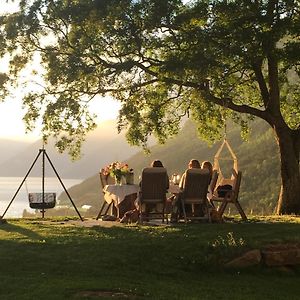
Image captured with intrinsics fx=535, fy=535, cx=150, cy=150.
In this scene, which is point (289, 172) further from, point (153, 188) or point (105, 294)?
point (105, 294)

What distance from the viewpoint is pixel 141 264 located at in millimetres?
8133

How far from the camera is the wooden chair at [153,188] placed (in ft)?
38.2

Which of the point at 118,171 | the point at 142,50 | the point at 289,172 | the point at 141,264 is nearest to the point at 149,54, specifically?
the point at 142,50

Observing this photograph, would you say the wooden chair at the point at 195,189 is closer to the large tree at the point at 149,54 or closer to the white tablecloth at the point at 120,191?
the white tablecloth at the point at 120,191

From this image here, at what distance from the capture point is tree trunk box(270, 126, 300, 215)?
1609cm

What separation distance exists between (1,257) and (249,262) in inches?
154

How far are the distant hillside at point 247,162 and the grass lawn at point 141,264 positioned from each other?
40.9m

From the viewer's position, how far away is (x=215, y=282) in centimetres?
767

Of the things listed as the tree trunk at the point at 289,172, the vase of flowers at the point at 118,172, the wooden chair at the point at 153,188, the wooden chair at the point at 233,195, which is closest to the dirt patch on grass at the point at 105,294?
the wooden chair at the point at 153,188

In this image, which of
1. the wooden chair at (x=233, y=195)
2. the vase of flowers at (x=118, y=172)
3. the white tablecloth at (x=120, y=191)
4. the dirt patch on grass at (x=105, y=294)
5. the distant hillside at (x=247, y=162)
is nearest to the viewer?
the dirt patch on grass at (x=105, y=294)

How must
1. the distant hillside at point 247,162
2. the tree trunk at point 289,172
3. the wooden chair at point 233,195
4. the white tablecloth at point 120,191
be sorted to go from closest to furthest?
the wooden chair at point 233,195, the white tablecloth at point 120,191, the tree trunk at point 289,172, the distant hillside at point 247,162

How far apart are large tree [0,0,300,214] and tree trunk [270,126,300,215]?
0.10 feet

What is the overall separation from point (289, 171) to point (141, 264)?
924 cm

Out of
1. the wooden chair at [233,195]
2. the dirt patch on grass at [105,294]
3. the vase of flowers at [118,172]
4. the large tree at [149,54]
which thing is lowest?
the dirt patch on grass at [105,294]
